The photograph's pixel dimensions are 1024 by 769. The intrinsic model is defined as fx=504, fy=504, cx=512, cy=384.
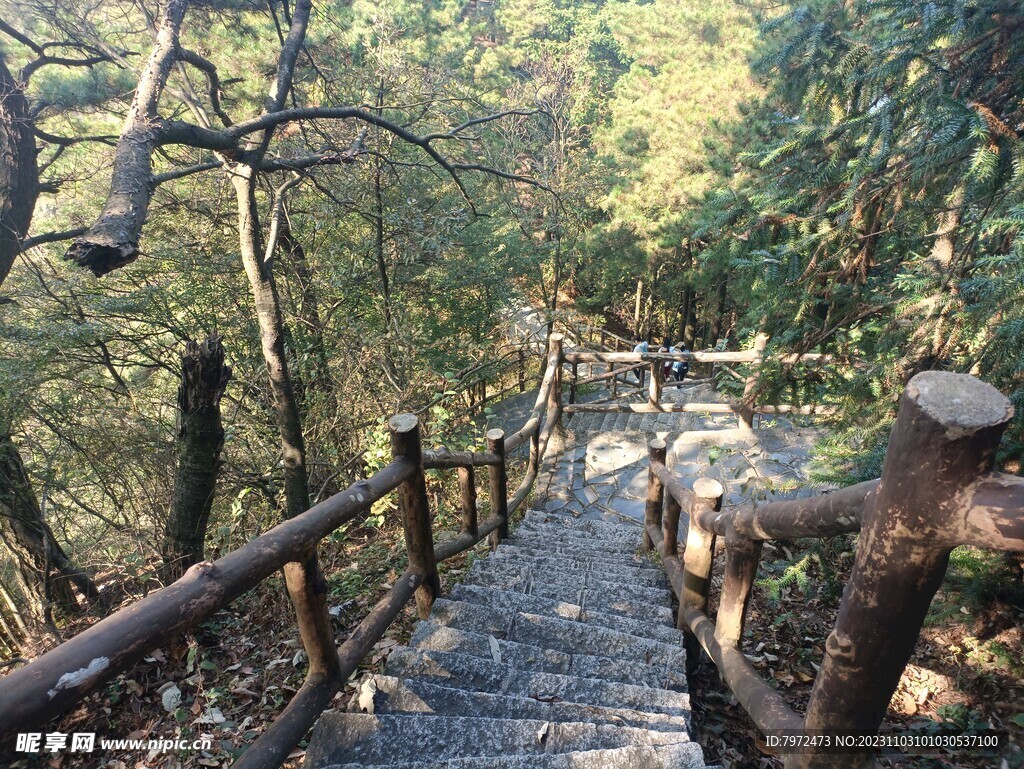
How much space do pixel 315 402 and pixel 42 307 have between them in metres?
2.76

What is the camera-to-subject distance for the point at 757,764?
2186 millimetres

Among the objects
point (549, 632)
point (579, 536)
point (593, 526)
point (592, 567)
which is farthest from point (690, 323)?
point (549, 632)

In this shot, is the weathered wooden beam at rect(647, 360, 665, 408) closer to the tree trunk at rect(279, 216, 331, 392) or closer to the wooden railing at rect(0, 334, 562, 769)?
the tree trunk at rect(279, 216, 331, 392)

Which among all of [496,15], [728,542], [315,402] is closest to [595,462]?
[315,402]

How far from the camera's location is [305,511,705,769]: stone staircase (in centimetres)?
170

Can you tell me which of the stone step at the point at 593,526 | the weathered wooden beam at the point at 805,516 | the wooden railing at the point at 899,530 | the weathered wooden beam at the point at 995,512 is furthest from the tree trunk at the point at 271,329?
the weathered wooden beam at the point at 995,512

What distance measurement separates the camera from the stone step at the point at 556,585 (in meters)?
3.26

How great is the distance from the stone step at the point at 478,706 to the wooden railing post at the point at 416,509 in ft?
2.04

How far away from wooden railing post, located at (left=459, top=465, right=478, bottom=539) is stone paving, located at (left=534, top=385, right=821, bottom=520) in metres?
3.04

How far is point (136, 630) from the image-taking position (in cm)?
112

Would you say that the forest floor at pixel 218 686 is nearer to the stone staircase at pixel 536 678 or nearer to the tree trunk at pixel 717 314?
the stone staircase at pixel 536 678

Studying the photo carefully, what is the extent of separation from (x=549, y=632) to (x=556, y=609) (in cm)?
28

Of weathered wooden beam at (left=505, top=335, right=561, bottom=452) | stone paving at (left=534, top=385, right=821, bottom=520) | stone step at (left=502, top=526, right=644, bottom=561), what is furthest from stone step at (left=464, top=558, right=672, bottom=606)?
stone paving at (left=534, top=385, right=821, bottom=520)

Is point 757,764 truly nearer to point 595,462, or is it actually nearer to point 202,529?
point 202,529
